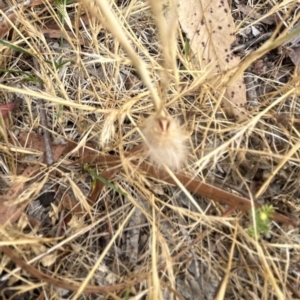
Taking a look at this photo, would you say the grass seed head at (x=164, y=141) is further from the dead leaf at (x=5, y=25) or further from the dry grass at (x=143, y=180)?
the dead leaf at (x=5, y=25)

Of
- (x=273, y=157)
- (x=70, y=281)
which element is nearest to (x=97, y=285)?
(x=70, y=281)

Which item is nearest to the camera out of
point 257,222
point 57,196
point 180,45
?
point 257,222

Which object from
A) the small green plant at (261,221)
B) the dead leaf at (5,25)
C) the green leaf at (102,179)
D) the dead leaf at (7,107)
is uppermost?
the dead leaf at (5,25)

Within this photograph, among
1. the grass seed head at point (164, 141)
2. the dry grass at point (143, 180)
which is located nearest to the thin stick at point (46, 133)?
the dry grass at point (143, 180)

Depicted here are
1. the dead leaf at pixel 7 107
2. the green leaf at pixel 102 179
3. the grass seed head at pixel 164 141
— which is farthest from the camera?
the dead leaf at pixel 7 107

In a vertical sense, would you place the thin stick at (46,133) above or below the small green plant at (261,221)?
above

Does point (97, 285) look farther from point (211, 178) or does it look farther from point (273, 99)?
point (273, 99)
